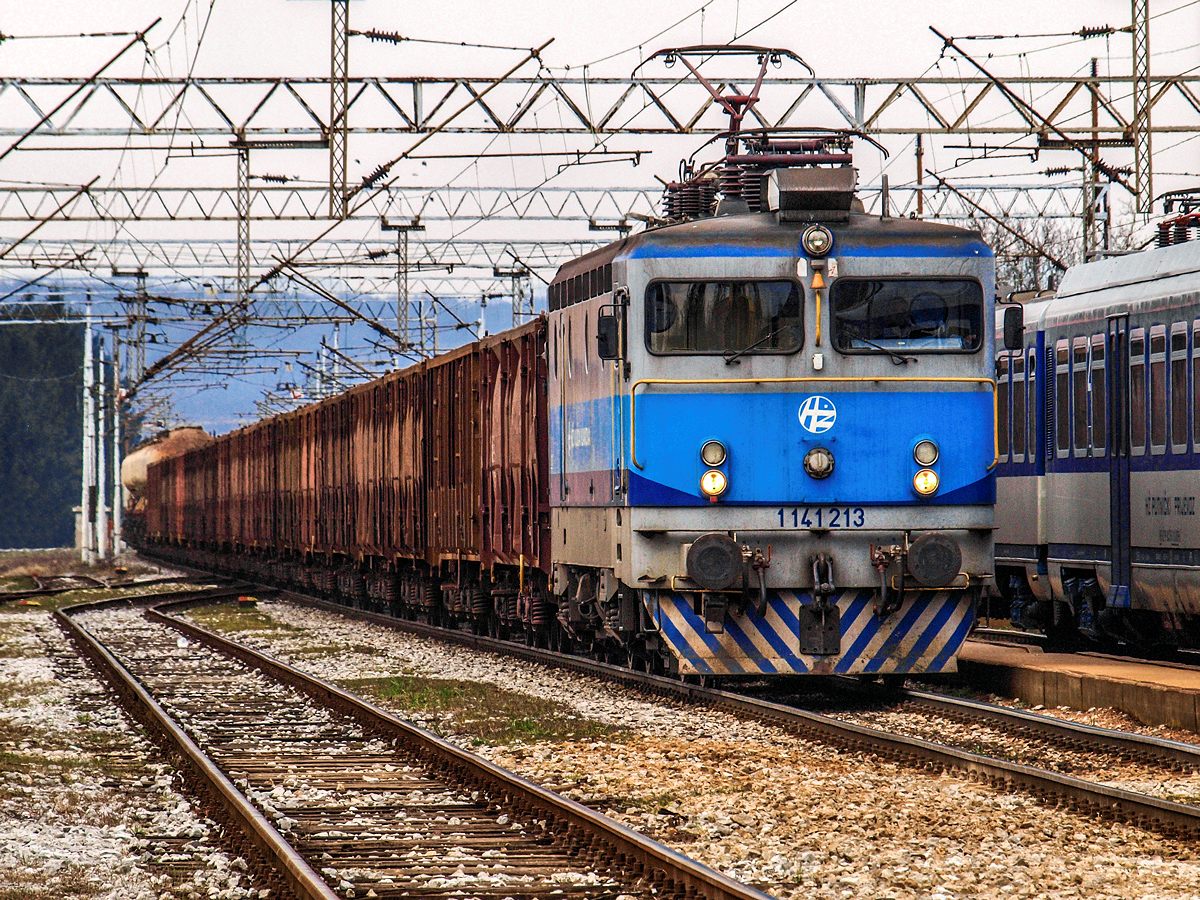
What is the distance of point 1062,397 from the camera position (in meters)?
16.3

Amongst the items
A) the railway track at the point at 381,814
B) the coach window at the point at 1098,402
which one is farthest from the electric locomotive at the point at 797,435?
the coach window at the point at 1098,402

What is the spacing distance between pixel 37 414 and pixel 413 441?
77.4 meters

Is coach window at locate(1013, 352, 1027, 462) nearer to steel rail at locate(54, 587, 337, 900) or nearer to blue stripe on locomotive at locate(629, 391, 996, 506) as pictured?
blue stripe on locomotive at locate(629, 391, 996, 506)

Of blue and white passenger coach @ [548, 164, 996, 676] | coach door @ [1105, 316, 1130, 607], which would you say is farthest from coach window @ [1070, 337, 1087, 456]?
blue and white passenger coach @ [548, 164, 996, 676]

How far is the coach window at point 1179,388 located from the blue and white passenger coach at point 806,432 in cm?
212

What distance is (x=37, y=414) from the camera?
9525 centimetres

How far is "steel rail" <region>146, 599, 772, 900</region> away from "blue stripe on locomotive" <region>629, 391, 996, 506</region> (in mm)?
2504

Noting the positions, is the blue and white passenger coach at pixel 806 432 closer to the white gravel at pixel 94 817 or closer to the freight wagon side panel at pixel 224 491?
the white gravel at pixel 94 817

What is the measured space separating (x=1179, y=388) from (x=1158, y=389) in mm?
356

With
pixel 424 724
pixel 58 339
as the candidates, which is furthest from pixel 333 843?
pixel 58 339

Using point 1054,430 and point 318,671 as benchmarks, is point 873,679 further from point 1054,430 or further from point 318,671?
point 318,671

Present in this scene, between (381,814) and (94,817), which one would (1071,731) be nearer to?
(381,814)

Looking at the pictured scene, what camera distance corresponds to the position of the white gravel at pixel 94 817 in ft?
25.0

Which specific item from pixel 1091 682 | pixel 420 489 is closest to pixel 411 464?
pixel 420 489
